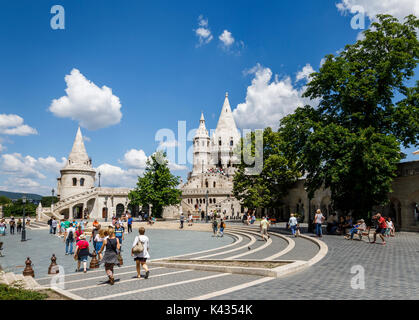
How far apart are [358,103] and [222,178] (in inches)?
1959

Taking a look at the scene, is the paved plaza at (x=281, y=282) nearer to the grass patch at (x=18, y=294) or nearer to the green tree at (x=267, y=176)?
the grass patch at (x=18, y=294)

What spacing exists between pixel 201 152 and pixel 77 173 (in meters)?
44.6

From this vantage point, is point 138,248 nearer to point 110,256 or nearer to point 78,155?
point 110,256

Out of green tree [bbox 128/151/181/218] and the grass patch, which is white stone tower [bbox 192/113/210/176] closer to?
green tree [bbox 128/151/181/218]

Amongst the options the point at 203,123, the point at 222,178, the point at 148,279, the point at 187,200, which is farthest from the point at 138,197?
the point at 203,123

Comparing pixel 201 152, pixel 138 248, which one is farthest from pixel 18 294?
pixel 201 152

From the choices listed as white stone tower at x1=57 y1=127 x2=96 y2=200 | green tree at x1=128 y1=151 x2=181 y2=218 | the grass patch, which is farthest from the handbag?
white stone tower at x1=57 y1=127 x2=96 y2=200

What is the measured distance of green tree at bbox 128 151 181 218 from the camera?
44281 mm

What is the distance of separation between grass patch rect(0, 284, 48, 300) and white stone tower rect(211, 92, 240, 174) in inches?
3060

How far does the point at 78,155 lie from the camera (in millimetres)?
56531

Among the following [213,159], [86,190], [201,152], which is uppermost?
[201,152]

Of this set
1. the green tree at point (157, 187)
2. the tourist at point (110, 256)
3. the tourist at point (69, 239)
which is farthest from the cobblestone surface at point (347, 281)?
the green tree at point (157, 187)

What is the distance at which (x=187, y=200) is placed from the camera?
60312mm
